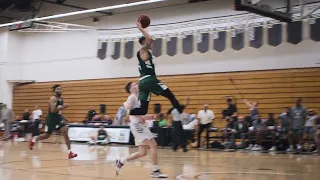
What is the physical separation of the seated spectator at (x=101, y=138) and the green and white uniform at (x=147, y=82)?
12037 mm

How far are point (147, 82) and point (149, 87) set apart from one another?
0.09 m

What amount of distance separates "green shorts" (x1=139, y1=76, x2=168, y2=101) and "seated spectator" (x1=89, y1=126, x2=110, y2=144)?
12.0 metres

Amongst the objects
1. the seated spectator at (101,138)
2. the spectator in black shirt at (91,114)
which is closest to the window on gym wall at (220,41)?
the seated spectator at (101,138)

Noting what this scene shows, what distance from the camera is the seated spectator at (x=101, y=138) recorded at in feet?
60.9

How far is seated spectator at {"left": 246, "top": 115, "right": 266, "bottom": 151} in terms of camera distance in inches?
614

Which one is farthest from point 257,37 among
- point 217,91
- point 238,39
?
point 217,91

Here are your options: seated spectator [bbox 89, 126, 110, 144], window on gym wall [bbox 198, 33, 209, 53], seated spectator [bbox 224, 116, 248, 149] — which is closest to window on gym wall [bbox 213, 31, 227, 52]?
window on gym wall [bbox 198, 33, 209, 53]

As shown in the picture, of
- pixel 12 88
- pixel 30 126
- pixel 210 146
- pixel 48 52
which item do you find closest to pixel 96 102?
pixel 30 126

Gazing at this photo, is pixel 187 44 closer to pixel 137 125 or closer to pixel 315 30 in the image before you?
pixel 315 30

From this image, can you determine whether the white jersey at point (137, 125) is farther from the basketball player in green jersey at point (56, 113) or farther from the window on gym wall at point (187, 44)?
the window on gym wall at point (187, 44)

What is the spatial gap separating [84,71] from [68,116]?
280 centimetres

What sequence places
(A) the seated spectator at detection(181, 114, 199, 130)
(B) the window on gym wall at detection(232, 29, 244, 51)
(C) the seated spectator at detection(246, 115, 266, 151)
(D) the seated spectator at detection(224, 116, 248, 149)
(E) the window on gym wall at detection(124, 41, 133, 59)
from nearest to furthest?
(C) the seated spectator at detection(246, 115, 266, 151), (D) the seated spectator at detection(224, 116, 248, 149), (A) the seated spectator at detection(181, 114, 199, 130), (B) the window on gym wall at detection(232, 29, 244, 51), (E) the window on gym wall at detection(124, 41, 133, 59)

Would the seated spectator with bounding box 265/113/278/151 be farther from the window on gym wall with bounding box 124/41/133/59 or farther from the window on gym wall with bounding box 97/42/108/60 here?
the window on gym wall with bounding box 97/42/108/60

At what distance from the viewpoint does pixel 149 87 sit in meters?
6.69
